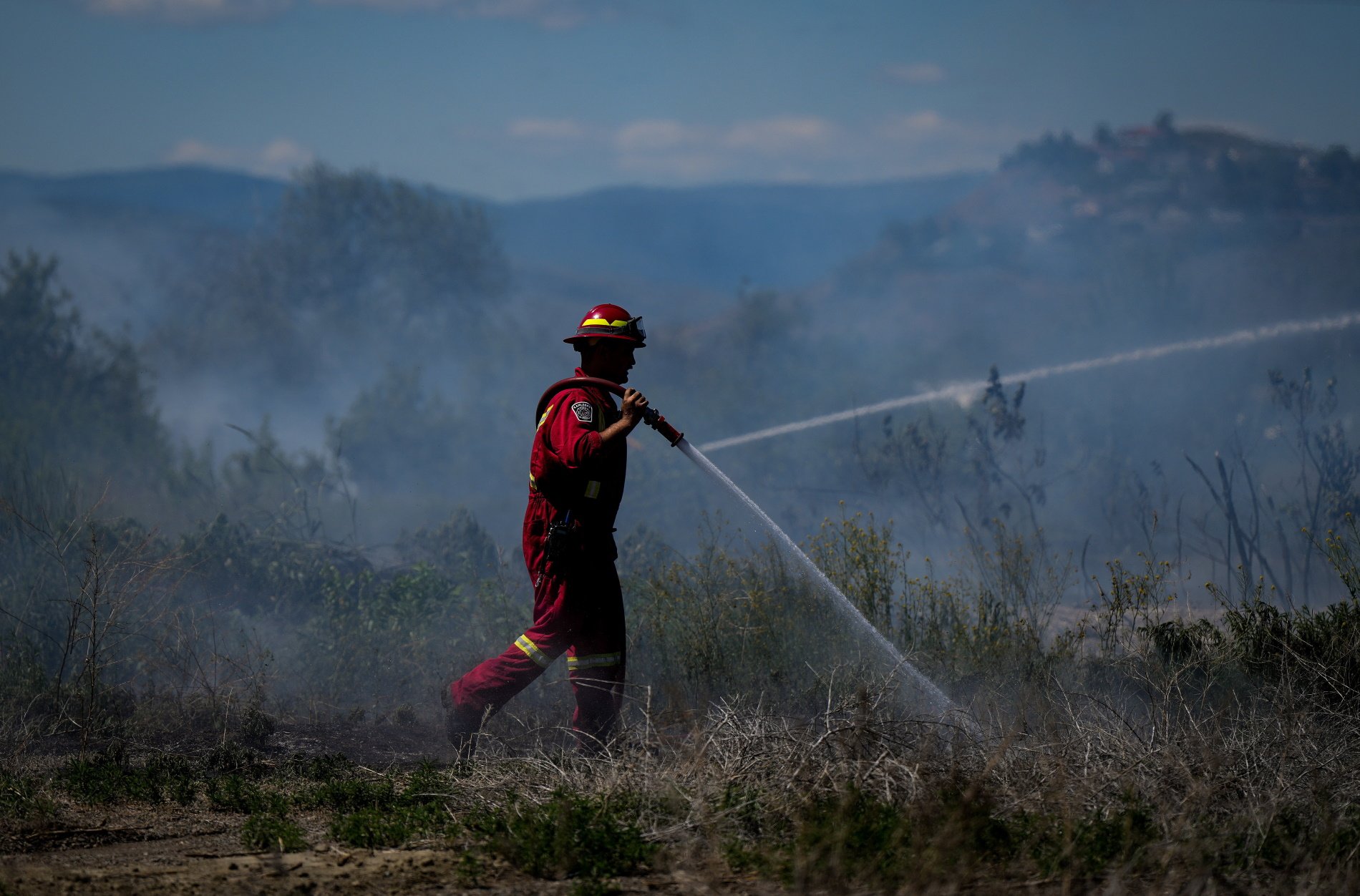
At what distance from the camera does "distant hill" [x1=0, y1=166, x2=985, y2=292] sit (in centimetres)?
3081

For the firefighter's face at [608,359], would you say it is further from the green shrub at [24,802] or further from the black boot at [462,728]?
the green shrub at [24,802]

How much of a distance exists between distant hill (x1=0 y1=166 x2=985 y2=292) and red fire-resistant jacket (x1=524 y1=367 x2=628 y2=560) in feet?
78.2

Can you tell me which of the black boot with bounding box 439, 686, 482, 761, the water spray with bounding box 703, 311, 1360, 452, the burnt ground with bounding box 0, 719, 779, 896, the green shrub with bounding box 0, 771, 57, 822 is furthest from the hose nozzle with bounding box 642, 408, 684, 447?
the water spray with bounding box 703, 311, 1360, 452

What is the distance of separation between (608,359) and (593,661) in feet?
4.53

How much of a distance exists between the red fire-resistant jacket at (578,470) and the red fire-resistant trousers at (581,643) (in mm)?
136

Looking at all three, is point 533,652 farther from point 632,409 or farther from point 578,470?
point 632,409

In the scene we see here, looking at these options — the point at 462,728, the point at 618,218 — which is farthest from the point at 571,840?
the point at 618,218

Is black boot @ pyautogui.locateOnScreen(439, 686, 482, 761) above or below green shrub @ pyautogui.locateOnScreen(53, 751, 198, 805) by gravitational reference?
above

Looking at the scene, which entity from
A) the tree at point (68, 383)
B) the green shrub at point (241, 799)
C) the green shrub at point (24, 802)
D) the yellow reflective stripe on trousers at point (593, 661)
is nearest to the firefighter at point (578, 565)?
the yellow reflective stripe on trousers at point (593, 661)

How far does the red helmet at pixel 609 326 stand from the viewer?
17.3ft

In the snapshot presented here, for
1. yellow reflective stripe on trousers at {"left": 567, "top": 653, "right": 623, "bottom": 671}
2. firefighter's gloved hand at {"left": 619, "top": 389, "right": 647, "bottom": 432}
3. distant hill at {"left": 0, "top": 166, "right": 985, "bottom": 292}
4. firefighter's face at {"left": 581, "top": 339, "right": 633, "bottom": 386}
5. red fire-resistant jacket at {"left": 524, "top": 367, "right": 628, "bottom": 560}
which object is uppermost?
distant hill at {"left": 0, "top": 166, "right": 985, "bottom": 292}

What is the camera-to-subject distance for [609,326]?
531 cm

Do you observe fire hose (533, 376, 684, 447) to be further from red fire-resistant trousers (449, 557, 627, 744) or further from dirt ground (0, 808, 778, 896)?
dirt ground (0, 808, 778, 896)

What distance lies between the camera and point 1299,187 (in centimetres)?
1888
